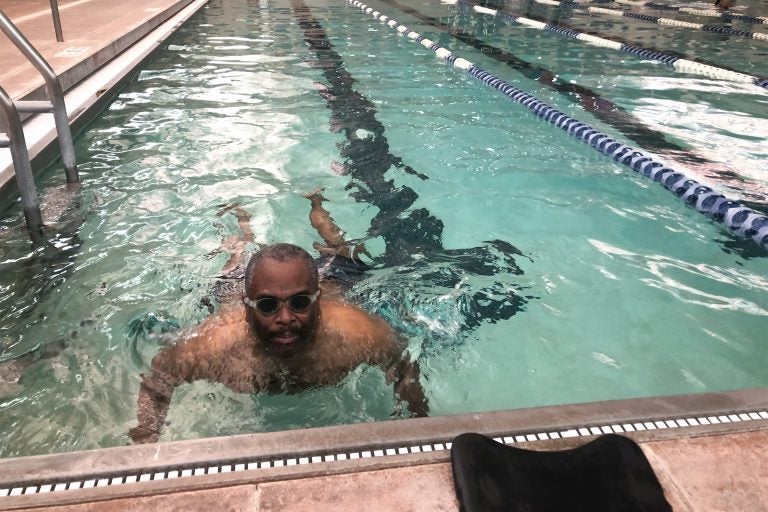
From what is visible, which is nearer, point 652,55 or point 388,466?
point 388,466

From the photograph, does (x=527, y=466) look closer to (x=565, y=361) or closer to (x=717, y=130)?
(x=565, y=361)

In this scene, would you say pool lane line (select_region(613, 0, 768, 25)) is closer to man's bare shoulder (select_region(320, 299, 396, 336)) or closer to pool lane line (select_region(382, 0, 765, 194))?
pool lane line (select_region(382, 0, 765, 194))

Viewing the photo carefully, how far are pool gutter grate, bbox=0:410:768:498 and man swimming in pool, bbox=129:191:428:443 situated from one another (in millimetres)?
558

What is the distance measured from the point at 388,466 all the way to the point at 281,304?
2.37 ft

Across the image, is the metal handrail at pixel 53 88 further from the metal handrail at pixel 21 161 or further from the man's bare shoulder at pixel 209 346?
the man's bare shoulder at pixel 209 346

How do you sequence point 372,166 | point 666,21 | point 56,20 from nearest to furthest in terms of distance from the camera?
point 372,166 < point 56,20 < point 666,21

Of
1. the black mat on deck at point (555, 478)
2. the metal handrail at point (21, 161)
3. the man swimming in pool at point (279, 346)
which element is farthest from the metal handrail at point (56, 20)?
the black mat on deck at point (555, 478)

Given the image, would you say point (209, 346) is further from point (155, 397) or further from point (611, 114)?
point (611, 114)

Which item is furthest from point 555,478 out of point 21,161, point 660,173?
point 660,173

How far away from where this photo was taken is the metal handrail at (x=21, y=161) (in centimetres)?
329

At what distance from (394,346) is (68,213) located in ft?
9.42

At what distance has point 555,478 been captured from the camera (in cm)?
165

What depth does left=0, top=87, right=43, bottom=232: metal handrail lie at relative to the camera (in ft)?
10.8

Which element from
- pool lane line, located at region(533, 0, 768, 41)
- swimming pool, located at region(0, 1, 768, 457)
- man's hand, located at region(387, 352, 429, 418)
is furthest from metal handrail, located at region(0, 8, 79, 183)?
pool lane line, located at region(533, 0, 768, 41)
